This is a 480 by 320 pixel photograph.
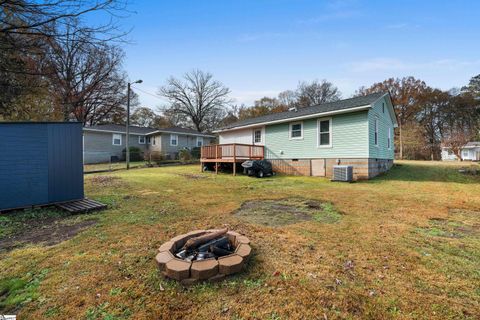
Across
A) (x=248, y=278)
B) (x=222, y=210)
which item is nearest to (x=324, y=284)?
(x=248, y=278)

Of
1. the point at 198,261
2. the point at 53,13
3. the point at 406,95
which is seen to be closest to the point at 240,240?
the point at 198,261

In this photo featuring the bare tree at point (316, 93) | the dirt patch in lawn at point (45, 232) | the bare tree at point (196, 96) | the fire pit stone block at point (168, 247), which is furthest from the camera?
the bare tree at point (316, 93)

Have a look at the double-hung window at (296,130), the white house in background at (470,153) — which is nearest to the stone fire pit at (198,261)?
the double-hung window at (296,130)

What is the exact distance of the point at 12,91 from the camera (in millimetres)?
5910

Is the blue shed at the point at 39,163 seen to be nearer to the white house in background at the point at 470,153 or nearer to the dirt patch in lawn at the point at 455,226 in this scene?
the dirt patch in lawn at the point at 455,226

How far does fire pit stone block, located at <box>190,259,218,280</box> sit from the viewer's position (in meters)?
2.17

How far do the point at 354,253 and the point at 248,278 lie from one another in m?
1.53

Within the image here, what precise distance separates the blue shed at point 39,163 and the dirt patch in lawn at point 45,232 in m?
1.08

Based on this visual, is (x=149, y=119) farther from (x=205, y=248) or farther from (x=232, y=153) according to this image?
(x=205, y=248)

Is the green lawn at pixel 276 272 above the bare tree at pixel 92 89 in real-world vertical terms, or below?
below

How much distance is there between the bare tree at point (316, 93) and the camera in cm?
3341

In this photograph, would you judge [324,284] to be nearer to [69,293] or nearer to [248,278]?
[248,278]

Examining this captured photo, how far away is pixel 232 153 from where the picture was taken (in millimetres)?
13242

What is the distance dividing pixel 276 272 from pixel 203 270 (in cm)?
80
